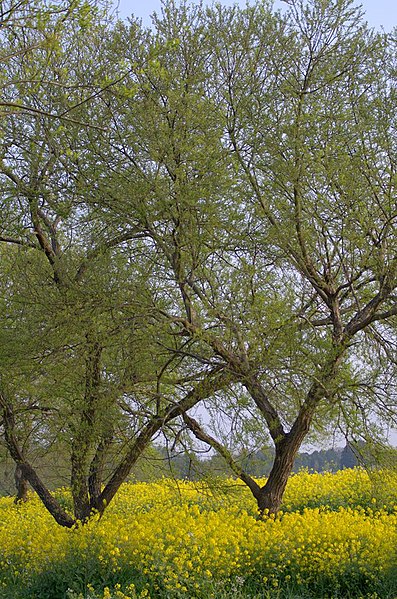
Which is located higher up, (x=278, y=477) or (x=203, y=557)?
(x=278, y=477)

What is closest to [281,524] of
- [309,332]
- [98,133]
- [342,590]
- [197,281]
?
[342,590]

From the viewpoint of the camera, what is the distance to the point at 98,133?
6.59m

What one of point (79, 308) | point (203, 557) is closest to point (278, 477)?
point (203, 557)

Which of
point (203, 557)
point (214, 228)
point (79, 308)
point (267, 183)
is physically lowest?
point (203, 557)

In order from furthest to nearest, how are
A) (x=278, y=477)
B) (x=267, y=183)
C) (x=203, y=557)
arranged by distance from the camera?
(x=278, y=477) < (x=267, y=183) < (x=203, y=557)

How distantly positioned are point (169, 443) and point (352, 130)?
336cm

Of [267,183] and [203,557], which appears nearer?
[203,557]

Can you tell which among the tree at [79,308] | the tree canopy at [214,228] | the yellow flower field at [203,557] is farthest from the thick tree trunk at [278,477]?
the tree at [79,308]

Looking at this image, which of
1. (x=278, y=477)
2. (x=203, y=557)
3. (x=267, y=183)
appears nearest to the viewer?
(x=203, y=557)

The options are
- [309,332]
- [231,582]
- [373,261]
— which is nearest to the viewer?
[231,582]

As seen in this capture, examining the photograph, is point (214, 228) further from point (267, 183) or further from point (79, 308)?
point (79, 308)

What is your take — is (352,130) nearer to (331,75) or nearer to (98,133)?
(331,75)

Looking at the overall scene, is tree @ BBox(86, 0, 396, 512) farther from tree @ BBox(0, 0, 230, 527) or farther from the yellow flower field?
the yellow flower field

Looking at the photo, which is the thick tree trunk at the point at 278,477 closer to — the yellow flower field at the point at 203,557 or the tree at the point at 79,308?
the yellow flower field at the point at 203,557
